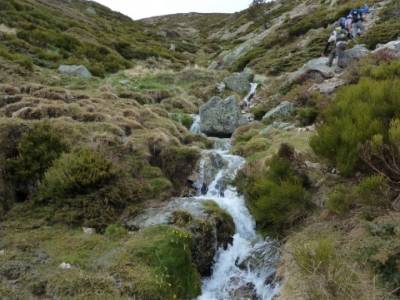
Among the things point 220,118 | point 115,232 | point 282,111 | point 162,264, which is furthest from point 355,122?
point 220,118

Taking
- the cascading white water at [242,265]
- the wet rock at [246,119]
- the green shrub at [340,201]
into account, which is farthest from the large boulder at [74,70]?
the green shrub at [340,201]

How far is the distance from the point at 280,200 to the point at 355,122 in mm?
2200

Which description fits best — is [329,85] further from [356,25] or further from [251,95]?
[356,25]

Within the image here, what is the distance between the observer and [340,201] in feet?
27.2

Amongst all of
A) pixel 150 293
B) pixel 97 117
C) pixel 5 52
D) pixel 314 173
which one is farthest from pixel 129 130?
pixel 5 52

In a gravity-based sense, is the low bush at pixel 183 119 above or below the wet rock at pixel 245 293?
above

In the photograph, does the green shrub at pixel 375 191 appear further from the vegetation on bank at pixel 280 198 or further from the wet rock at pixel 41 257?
the wet rock at pixel 41 257

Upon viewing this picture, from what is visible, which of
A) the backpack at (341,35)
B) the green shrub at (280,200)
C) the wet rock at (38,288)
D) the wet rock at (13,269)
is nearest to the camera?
the wet rock at (38,288)

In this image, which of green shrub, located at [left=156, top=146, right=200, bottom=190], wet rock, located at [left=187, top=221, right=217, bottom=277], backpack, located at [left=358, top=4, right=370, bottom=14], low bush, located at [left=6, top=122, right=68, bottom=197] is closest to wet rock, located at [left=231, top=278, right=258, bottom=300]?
wet rock, located at [left=187, top=221, right=217, bottom=277]

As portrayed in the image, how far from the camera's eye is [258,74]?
87.4 feet

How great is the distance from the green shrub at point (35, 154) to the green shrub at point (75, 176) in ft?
1.37

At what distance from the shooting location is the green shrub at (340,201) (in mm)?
8211

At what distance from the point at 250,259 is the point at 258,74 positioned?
18732mm

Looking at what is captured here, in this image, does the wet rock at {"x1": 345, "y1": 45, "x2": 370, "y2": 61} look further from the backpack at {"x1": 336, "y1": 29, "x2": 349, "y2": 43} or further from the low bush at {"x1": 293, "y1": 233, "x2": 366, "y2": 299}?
the low bush at {"x1": 293, "y1": 233, "x2": 366, "y2": 299}
